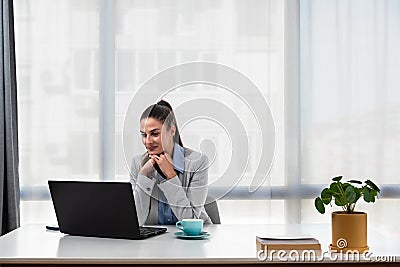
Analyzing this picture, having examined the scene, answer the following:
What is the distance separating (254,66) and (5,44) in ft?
4.81

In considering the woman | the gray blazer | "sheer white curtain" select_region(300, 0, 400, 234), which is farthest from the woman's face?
"sheer white curtain" select_region(300, 0, 400, 234)

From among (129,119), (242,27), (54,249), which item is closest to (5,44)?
(129,119)

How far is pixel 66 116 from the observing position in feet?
13.5

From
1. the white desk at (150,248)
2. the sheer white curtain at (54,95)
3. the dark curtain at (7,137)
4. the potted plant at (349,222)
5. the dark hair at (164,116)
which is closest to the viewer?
the white desk at (150,248)

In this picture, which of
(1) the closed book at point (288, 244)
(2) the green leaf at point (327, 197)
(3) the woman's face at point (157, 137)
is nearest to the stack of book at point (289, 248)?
(1) the closed book at point (288, 244)

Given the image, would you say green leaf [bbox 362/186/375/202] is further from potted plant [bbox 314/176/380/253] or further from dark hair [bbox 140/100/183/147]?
dark hair [bbox 140/100/183/147]

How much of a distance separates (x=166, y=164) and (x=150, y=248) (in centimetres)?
75

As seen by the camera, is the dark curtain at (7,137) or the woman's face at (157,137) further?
A: the dark curtain at (7,137)

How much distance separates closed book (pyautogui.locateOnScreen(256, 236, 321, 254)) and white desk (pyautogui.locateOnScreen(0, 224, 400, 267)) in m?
0.05

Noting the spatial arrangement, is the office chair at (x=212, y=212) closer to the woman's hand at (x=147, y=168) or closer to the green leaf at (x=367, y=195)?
the woman's hand at (x=147, y=168)

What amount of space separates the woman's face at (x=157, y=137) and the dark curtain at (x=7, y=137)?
1.13 m

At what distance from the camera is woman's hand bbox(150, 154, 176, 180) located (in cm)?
307

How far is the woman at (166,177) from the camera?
3.12 meters

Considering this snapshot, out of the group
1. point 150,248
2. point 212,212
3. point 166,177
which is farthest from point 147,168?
point 150,248
